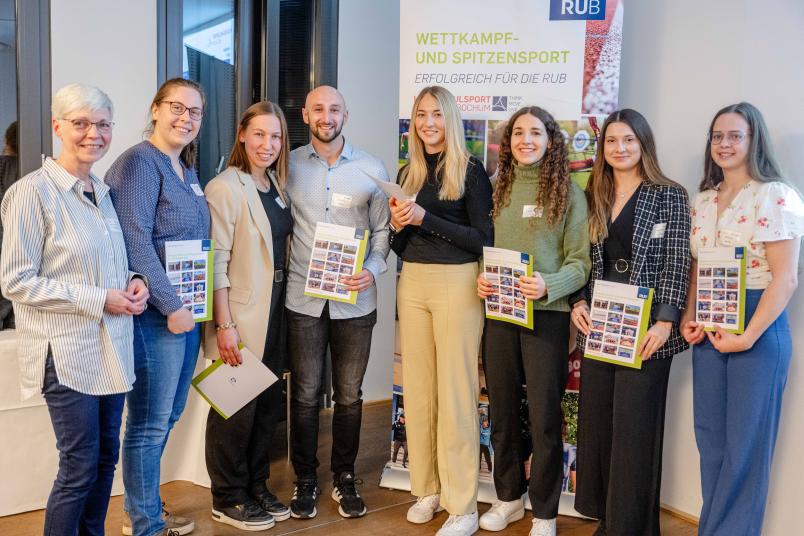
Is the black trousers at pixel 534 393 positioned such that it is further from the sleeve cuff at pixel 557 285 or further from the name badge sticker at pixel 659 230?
the name badge sticker at pixel 659 230

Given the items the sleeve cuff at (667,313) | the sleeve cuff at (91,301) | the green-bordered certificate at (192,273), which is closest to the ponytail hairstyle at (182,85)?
the green-bordered certificate at (192,273)

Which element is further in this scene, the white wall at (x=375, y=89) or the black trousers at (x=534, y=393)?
the white wall at (x=375, y=89)

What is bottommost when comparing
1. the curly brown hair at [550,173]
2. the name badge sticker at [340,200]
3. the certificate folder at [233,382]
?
the certificate folder at [233,382]

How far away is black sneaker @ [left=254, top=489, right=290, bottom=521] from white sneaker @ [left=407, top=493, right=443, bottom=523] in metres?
0.53

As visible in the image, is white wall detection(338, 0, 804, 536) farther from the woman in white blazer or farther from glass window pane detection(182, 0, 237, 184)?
glass window pane detection(182, 0, 237, 184)

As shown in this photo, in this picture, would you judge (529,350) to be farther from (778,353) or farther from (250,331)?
(250,331)

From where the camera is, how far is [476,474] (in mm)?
3104

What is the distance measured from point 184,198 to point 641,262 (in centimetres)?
165

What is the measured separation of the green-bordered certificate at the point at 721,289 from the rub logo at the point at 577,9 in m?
1.27

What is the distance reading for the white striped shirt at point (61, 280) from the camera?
213 cm

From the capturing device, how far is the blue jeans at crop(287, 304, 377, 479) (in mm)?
3148

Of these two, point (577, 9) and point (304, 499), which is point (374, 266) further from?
point (577, 9)

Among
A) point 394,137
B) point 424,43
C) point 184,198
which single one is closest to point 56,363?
point 184,198

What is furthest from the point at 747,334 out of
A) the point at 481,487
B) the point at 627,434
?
the point at 481,487
